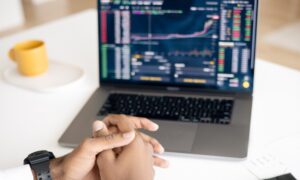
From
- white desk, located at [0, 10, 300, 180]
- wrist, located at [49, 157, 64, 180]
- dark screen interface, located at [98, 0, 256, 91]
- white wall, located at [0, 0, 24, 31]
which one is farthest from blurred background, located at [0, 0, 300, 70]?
wrist, located at [49, 157, 64, 180]

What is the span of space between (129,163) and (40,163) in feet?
0.70

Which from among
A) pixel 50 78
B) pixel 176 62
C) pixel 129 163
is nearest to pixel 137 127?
pixel 129 163

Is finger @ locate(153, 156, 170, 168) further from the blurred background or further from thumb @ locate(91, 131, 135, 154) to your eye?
the blurred background

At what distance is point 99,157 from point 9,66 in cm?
74

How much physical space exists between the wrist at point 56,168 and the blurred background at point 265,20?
2474 millimetres

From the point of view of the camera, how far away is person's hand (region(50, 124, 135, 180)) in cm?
105

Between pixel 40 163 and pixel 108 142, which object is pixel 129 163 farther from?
pixel 40 163

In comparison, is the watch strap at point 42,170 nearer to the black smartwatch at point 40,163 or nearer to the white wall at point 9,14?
the black smartwatch at point 40,163

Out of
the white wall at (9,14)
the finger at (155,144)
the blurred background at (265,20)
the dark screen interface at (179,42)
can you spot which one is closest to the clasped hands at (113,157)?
the finger at (155,144)

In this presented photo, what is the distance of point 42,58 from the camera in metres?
1.56

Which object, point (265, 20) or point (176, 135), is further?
point (265, 20)

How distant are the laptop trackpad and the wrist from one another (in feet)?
0.82

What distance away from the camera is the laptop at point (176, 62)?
4.30 ft

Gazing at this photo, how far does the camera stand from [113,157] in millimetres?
1051
